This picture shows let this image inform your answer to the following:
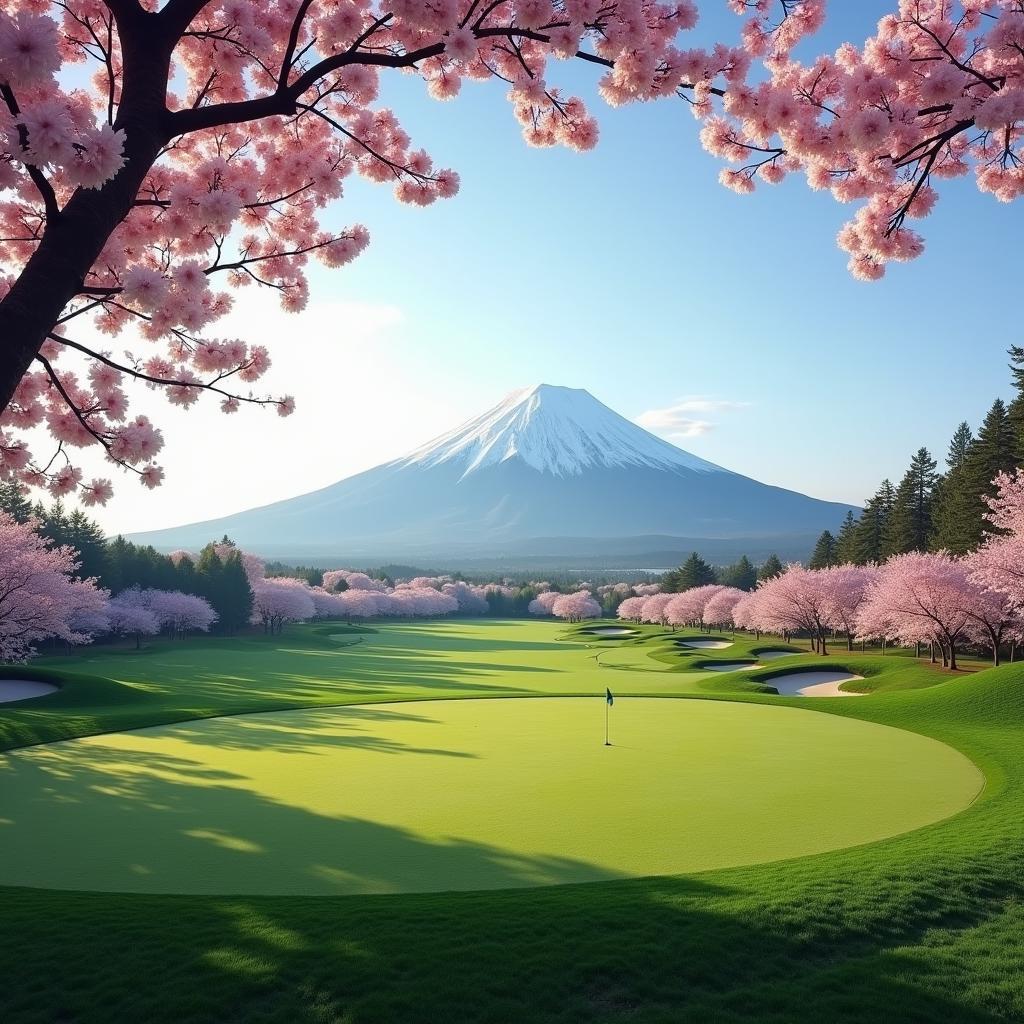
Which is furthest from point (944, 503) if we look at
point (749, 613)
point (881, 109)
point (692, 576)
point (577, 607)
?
point (577, 607)

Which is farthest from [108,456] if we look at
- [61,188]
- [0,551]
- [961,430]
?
[961,430]

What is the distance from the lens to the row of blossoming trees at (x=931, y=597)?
28156 millimetres

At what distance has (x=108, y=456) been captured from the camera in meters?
5.76

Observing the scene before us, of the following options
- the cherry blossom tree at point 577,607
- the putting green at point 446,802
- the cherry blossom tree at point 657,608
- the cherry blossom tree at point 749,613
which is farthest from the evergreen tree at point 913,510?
the cherry blossom tree at point 577,607

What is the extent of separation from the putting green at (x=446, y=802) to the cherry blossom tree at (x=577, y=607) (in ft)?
300

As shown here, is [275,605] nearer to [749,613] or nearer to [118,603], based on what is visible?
[118,603]

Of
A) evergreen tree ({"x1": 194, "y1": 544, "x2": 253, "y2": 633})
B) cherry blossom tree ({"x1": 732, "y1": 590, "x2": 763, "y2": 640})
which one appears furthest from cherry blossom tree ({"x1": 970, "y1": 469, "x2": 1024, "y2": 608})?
evergreen tree ({"x1": 194, "y1": 544, "x2": 253, "y2": 633})

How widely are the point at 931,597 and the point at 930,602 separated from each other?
0.31m

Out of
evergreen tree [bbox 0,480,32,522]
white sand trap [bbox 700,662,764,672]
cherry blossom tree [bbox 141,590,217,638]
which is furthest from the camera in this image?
cherry blossom tree [bbox 141,590,217,638]

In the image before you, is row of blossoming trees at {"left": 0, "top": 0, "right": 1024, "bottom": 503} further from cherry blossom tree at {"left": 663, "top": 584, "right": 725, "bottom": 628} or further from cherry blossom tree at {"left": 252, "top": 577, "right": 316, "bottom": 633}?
cherry blossom tree at {"left": 663, "top": 584, "right": 725, "bottom": 628}

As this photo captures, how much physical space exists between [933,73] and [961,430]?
69.0 meters

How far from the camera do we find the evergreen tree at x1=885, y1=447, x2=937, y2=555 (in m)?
55.0

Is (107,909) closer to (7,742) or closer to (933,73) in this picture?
(933,73)

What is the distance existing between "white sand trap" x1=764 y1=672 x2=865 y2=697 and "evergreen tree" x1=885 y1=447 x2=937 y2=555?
2825cm
